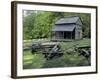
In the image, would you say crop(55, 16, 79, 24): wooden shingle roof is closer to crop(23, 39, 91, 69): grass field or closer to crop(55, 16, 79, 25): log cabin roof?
crop(55, 16, 79, 25): log cabin roof

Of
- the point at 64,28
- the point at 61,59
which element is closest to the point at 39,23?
the point at 64,28

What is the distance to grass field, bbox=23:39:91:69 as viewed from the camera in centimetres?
206

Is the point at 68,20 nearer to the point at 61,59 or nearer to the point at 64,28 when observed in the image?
the point at 64,28

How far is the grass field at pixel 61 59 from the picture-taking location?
2.06 metres

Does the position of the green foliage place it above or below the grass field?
above

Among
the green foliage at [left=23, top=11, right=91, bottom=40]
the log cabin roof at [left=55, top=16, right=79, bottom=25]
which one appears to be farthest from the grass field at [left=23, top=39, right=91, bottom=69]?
the log cabin roof at [left=55, top=16, right=79, bottom=25]

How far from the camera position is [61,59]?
219 centimetres

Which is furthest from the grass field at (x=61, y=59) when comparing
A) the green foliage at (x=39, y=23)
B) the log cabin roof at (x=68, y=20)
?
the log cabin roof at (x=68, y=20)

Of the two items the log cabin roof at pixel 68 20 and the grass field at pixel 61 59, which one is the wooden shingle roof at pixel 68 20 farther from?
the grass field at pixel 61 59

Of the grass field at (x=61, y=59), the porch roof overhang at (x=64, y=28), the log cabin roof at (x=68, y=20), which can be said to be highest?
the log cabin roof at (x=68, y=20)

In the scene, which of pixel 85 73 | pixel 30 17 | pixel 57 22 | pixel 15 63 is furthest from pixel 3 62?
pixel 85 73

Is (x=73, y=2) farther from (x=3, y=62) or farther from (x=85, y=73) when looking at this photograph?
(x=3, y=62)

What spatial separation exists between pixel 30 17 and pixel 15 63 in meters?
0.42

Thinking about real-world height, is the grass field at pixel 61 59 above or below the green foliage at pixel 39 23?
below
